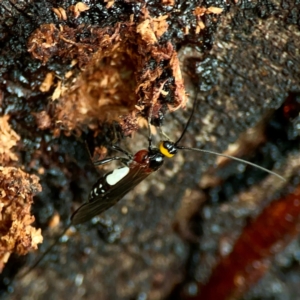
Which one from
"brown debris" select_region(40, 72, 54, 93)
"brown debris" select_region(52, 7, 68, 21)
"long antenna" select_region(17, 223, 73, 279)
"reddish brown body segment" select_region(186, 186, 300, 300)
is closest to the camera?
"brown debris" select_region(52, 7, 68, 21)

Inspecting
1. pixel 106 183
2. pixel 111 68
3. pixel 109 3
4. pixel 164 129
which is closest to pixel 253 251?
pixel 164 129

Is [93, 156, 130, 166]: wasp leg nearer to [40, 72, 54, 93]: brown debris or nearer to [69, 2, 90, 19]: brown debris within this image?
[40, 72, 54, 93]: brown debris

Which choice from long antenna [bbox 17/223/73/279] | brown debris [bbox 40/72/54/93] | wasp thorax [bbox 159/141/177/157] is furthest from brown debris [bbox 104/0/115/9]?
long antenna [bbox 17/223/73/279]

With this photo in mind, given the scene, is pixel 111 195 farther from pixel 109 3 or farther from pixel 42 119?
pixel 109 3

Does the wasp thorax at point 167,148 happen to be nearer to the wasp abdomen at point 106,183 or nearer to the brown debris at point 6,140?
the wasp abdomen at point 106,183

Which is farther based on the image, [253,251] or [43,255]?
[253,251]

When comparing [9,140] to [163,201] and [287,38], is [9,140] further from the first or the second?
[287,38]

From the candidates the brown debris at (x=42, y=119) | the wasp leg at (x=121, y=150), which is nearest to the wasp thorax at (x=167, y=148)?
the wasp leg at (x=121, y=150)
